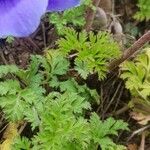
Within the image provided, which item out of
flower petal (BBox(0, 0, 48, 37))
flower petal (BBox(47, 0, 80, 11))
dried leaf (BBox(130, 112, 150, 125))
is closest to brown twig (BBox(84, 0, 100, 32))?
dried leaf (BBox(130, 112, 150, 125))

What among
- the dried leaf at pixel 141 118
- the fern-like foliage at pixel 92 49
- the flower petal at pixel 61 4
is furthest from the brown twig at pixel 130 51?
the flower petal at pixel 61 4

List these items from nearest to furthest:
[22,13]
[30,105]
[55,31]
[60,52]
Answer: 1. [22,13]
2. [30,105]
3. [60,52]
4. [55,31]

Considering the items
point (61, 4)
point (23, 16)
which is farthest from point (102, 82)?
point (23, 16)

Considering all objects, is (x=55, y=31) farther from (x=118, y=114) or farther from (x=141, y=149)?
(x=141, y=149)

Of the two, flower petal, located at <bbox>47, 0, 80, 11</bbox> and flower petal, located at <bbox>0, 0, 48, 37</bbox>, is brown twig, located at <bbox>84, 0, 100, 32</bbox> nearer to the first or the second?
flower petal, located at <bbox>47, 0, 80, 11</bbox>

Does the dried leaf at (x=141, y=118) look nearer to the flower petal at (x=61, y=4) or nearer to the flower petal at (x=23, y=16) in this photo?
the flower petal at (x=61, y=4)

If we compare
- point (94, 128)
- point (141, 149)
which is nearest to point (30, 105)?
point (94, 128)
